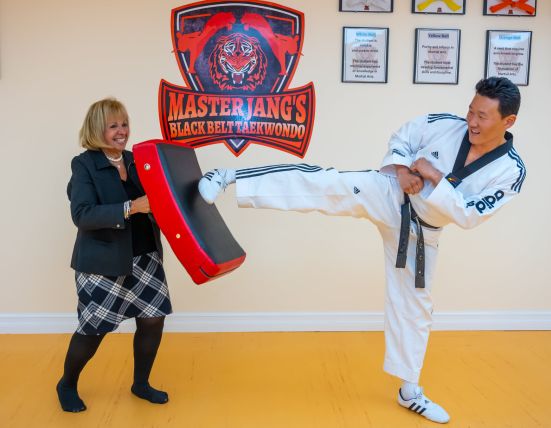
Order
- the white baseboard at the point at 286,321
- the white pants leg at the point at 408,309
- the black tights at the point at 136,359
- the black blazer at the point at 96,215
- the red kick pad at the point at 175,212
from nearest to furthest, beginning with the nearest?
1. the red kick pad at the point at 175,212
2. the black blazer at the point at 96,215
3. the black tights at the point at 136,359
4. the white pants leg at the point at 408,309
5. the white baseboard at the point at 286,321

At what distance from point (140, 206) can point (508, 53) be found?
2264 millimetres

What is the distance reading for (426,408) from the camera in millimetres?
2219

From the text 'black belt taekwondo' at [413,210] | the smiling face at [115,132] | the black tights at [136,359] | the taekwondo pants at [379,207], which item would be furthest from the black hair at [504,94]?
the black tights at [136,359]

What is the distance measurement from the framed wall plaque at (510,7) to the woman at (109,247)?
6.93 ft

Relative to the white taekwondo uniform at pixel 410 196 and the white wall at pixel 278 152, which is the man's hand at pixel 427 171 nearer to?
the white taekwondo uniform at pixel 410 196

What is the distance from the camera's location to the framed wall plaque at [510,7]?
3010mm

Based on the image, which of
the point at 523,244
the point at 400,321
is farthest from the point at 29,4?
the point at 523,244

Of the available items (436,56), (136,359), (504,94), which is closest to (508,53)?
(436,56)

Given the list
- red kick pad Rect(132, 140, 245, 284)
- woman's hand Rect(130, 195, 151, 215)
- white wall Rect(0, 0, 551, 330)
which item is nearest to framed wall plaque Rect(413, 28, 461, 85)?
white wall Rect(0, 0, 551, 330)

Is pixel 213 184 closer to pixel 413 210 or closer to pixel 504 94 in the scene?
pixel 413 210

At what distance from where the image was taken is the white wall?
294cm

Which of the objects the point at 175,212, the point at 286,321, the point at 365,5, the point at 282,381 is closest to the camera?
the point at 175,212

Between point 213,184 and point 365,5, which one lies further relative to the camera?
point 365,5

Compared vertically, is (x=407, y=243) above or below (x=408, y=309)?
above
